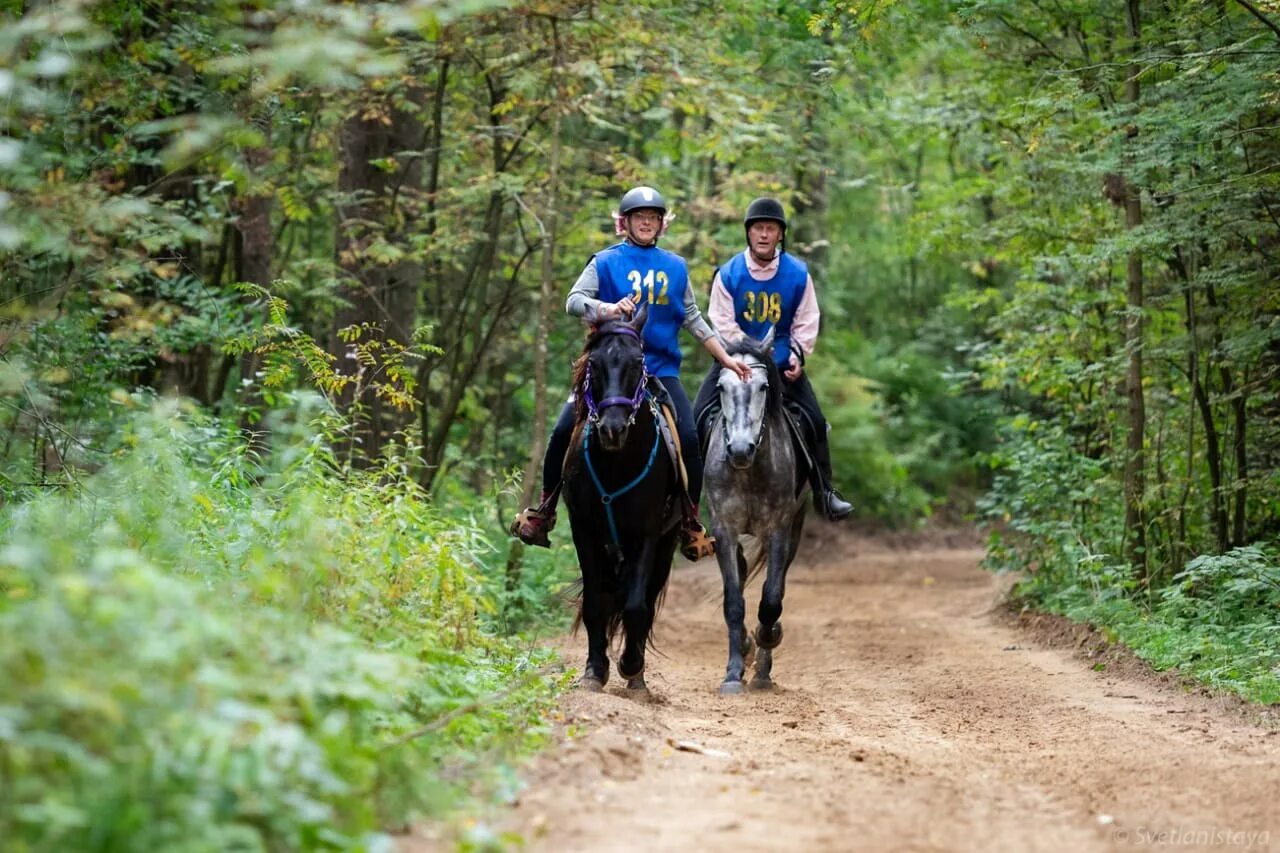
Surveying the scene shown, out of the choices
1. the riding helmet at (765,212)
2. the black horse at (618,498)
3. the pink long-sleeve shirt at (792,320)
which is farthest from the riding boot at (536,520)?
the riding helmet at (765,212)

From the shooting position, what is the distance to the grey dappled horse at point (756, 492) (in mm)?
9875

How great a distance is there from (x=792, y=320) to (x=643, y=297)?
2.28m

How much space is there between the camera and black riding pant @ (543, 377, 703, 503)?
9086 millimetres

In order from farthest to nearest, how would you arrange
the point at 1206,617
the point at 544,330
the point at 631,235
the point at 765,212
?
the point at 544,330, the point at 1206,617, the point at 765,212, the point at 631,235

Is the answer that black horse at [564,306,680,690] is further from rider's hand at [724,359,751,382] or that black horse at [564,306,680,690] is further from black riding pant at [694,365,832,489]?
black riding pant at [694,365,832,489]

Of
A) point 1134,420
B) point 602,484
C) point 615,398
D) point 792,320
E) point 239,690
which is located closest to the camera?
point 239,690

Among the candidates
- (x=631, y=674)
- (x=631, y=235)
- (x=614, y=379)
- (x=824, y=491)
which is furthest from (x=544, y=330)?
(x=614, y=379)

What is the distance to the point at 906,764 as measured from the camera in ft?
22.3

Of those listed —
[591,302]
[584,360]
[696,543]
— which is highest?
[591,302]

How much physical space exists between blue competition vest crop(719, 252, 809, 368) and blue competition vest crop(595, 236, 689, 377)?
1.67 m

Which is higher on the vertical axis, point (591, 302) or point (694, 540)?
point (591, 302)

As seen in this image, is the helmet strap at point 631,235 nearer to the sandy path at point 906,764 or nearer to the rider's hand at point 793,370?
the rider's hand at point 793,370

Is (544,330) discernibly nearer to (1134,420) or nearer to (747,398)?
(747,398)

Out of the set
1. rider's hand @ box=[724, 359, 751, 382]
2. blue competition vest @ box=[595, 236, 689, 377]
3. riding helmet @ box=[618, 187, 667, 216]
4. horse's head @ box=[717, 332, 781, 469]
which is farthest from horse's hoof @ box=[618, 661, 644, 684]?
riding helmet @ box=[618, 187, 667, 216]
